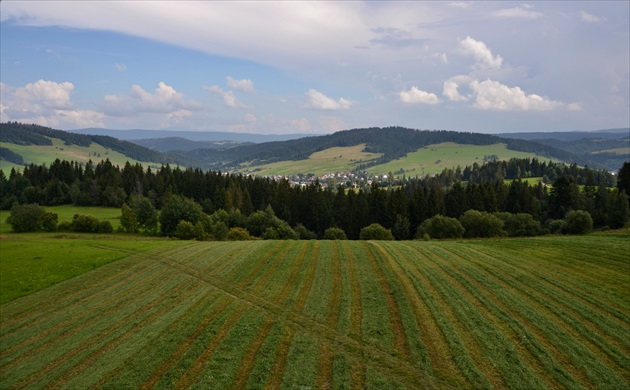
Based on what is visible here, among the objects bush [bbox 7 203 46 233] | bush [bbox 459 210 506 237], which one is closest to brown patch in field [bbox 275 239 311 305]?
bush [bbox 459 210 506 237]

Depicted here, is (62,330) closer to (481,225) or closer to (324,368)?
(324,368)

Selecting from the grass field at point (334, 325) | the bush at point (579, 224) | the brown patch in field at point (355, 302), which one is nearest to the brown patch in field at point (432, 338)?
the grass field at point (334, 325)

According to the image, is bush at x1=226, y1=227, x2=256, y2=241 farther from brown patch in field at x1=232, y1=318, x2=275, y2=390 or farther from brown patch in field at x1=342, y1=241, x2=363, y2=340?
brown patch in field at x1=232, y1=318, x2=275, y2=390

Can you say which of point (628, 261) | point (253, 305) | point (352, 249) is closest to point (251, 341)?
point (253, 305)

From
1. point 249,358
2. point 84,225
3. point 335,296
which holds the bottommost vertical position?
point 84,225

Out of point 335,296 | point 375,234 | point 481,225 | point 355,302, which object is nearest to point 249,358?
point 355,302
